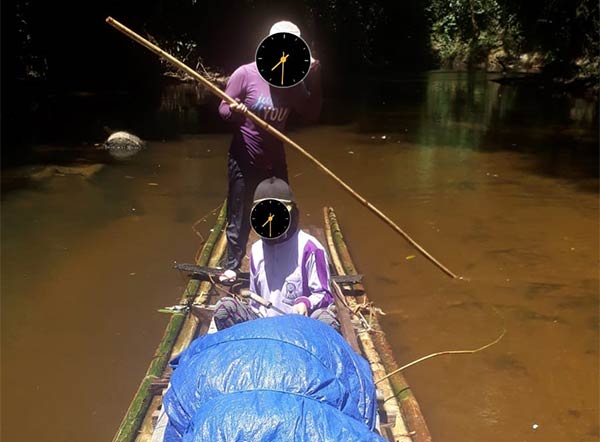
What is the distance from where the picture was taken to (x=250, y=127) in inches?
144

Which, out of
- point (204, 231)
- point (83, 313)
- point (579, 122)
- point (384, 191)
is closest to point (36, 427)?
point (83, 313)

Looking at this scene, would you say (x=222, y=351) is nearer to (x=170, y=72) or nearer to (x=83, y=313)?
(x=83, y=313)

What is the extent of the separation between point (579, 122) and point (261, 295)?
12.7 metres

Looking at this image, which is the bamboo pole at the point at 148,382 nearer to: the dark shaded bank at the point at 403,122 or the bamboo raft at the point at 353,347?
the bamboo raft at the point at 353,347

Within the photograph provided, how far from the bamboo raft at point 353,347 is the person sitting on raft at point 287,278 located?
0.98 ft

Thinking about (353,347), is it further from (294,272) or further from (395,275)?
(395,275)

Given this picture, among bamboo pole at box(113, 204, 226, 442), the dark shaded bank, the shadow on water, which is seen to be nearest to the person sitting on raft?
bamboo pole at box(113, 204, 226, 442)

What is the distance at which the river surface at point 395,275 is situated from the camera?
3.72 meters
